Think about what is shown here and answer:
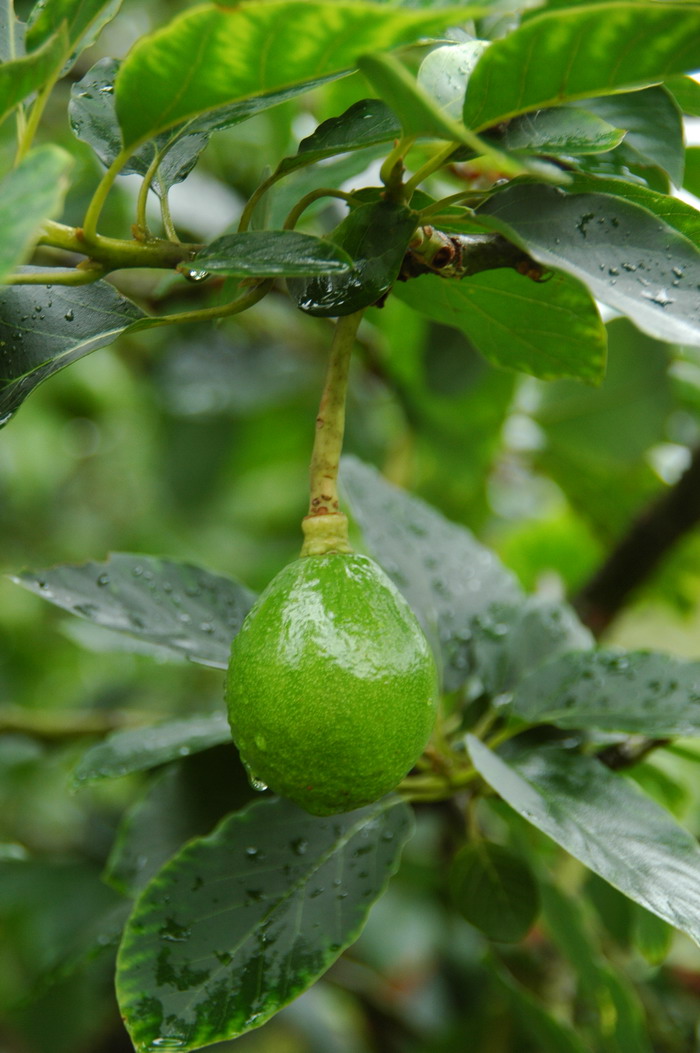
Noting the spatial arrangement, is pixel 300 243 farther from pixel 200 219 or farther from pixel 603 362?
pixel 200 219

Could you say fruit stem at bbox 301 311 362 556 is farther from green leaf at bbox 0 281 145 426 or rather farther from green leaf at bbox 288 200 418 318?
green leaf at bbox 0 281 145 426

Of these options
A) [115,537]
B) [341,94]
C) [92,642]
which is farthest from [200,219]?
[115,537]

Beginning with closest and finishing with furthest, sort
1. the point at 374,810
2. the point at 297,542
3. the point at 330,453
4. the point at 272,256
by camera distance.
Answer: the point at 272,256
the point at 330,453
the point at 374,810
the point at 297,542

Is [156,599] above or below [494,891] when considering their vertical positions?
above

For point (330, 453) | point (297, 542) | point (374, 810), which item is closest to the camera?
point (330, 453)

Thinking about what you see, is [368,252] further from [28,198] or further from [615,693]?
[615,693]

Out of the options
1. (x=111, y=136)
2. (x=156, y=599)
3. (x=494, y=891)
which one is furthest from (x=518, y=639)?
(x=111, y=136)

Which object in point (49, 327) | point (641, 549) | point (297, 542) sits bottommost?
point (297, 542)

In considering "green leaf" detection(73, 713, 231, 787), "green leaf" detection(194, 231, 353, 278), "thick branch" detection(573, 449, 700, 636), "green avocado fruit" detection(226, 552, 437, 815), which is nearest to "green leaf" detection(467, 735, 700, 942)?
"green avocado fruit" detection(226, 552, 437, 815)
